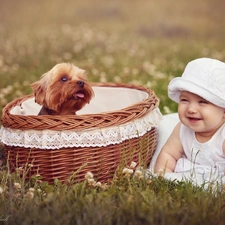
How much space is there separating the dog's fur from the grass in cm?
62

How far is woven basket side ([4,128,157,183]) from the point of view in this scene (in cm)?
338

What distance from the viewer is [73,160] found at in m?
3.38

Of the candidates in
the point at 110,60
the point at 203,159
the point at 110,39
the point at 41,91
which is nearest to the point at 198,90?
the point at 203,159

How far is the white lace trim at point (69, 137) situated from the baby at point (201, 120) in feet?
1.24

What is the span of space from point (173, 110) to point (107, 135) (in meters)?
1.99

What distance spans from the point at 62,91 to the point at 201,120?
107cm

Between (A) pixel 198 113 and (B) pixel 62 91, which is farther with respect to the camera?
(B) pixel 62 91

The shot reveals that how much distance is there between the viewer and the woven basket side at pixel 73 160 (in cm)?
338

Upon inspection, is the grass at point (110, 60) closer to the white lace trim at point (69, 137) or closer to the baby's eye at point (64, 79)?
the white lace trim at point (69, 137)

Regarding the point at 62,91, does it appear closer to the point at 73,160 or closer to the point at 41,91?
the point at 41,91

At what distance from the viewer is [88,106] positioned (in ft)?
15.5

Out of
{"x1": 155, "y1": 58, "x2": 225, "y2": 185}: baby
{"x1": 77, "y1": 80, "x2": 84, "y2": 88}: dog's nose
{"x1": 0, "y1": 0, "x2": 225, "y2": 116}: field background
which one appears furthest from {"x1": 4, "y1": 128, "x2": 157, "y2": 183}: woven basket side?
{"x1": 0, "y1": 0, "x2": 225, "y2": 116}: field background

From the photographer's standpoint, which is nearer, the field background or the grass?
the grass

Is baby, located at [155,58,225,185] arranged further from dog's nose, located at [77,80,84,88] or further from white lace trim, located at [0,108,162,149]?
dog's nose, located at [77,80,84,88]
